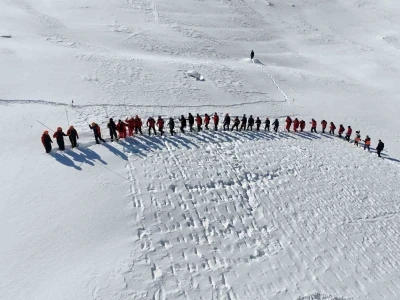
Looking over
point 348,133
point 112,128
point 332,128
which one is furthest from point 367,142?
point 112,128

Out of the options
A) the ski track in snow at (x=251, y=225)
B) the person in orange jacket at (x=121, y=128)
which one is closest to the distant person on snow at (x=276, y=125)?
the ski track in snow at (x=251, y=225)

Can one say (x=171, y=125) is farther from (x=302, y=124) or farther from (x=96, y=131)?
(x=302, y=124)

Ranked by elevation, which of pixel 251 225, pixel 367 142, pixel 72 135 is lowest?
pixel 251 225

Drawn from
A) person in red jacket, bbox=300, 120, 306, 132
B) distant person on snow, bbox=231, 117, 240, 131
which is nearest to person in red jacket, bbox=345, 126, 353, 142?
person in red jacket, bbox=300, 120, 306, 132

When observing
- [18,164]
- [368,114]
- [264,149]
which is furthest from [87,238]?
[368,114]

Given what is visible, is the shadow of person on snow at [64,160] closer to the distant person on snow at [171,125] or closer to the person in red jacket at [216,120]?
the distant person on snow at [171,125]

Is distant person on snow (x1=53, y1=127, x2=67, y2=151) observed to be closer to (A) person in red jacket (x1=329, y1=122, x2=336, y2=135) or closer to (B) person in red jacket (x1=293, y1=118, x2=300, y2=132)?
(B) person in red jacket (x1=293, y1=118, x2=300, y2=132)
